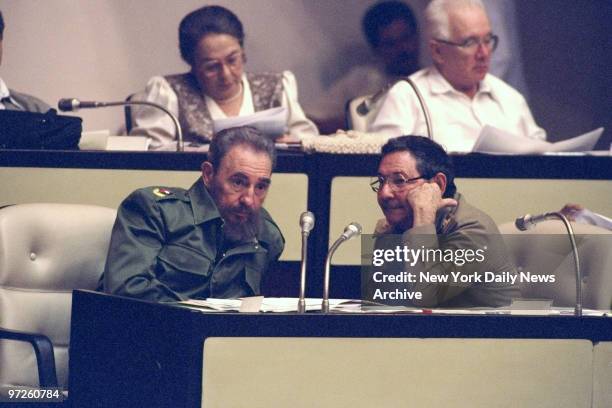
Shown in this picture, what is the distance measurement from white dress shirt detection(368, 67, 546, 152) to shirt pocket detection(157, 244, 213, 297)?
1.75 meters

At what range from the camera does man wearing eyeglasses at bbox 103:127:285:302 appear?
3586 millimetres

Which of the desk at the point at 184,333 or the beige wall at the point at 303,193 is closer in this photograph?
the desk at the point at 184,333

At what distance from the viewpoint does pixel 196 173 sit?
4.48m

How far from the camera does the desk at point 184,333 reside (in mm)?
2787

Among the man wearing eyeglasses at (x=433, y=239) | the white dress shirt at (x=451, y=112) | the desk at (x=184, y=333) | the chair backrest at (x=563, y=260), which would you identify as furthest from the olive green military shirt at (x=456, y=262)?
the white dress shirt at (x=451, y=112)

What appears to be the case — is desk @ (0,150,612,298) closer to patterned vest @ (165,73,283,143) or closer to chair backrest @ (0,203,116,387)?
chair backrest @ (0,203,116,387)

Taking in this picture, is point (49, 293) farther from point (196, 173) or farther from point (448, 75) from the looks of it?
point (448, 75)

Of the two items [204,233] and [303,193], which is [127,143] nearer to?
[303,193]

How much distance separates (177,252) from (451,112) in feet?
7.22

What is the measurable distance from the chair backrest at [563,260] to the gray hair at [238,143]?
0.77 m

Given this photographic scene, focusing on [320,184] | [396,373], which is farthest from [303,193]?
[396,373]

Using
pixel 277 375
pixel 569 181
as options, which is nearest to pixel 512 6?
pixel 569 181

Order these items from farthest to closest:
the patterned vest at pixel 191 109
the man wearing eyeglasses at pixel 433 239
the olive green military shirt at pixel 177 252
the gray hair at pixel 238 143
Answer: the patterned vest at pixel 191 109
the gray hair at pixel 238 143
the olive green military shirt at pixel 177 252
the man wearing eyeglasses at pixel 433 239

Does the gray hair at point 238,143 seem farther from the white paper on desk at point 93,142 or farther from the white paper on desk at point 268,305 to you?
the white paper on desk at point 93,142
